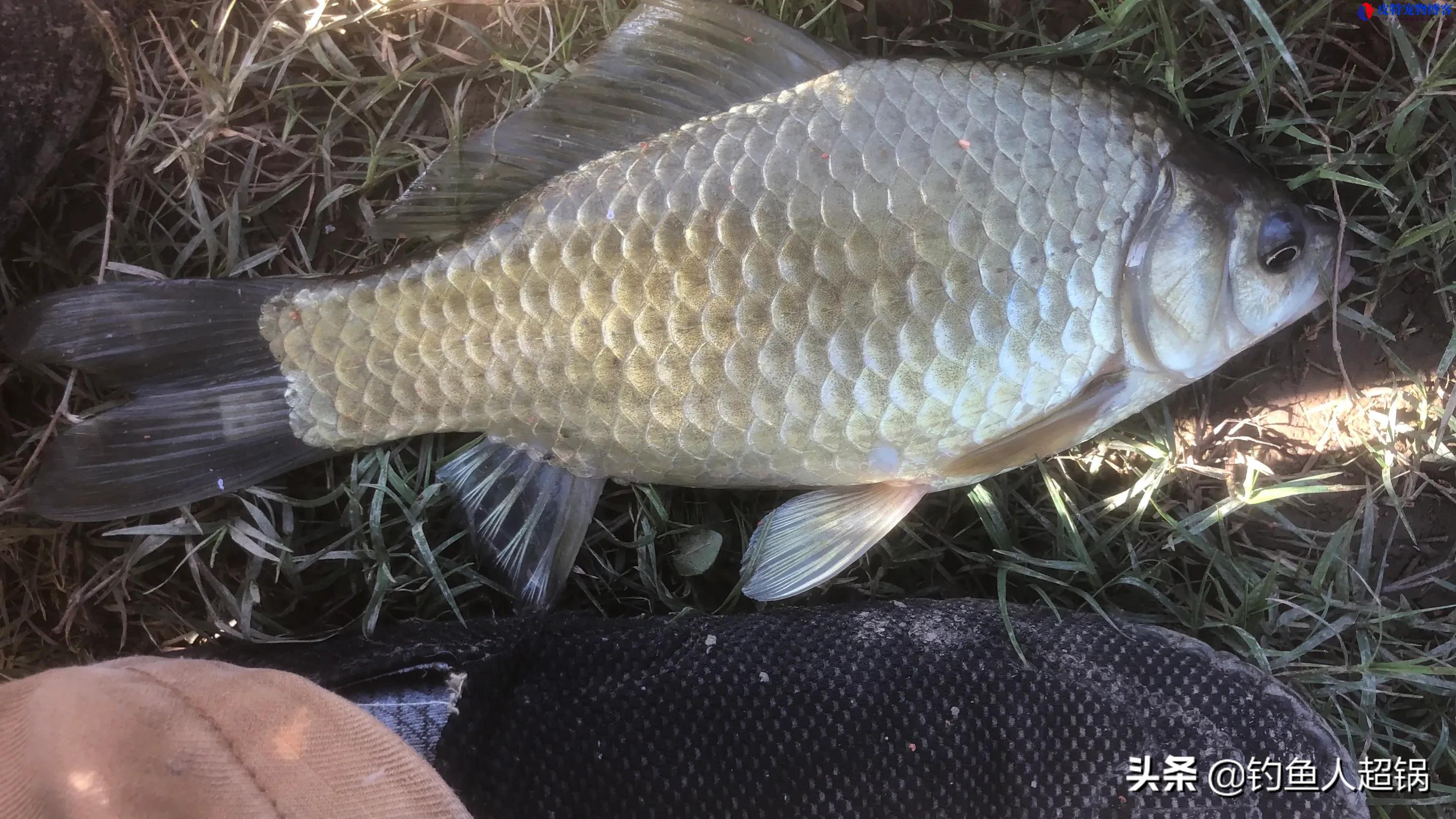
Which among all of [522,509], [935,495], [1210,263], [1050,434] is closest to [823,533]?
[935,495]

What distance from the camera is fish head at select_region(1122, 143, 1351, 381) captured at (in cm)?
126

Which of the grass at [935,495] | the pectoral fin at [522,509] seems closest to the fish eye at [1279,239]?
the grass at [935,495]

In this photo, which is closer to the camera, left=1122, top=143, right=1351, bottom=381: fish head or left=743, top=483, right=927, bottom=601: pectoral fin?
left=1122, top=143, right=1351, bottom=381: fish head

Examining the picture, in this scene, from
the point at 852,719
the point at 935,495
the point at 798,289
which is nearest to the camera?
the point at 798,289

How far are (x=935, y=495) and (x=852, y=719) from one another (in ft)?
1.34

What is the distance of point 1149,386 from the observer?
1336mm

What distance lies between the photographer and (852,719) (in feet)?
4.49

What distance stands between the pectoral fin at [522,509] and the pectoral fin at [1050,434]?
586mm

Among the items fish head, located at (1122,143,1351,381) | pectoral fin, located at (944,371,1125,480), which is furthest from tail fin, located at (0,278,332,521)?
fish head, located at (1122,143,1351,381)

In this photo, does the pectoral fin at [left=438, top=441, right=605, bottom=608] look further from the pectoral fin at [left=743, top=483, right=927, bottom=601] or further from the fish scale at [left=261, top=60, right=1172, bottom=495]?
the pectoral fin at [left=743, top=483, right=927, bottom=601]

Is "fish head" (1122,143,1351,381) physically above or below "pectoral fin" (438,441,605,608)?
above

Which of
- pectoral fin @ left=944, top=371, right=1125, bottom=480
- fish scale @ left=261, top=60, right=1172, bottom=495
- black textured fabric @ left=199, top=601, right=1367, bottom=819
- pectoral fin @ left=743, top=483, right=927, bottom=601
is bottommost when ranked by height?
black textured fabric @ left=199, top=601, right=1367, bottom=819

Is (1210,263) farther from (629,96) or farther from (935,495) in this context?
(629,96)

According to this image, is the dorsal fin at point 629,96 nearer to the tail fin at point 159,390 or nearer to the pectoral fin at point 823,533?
the tail fin at point 159,390
